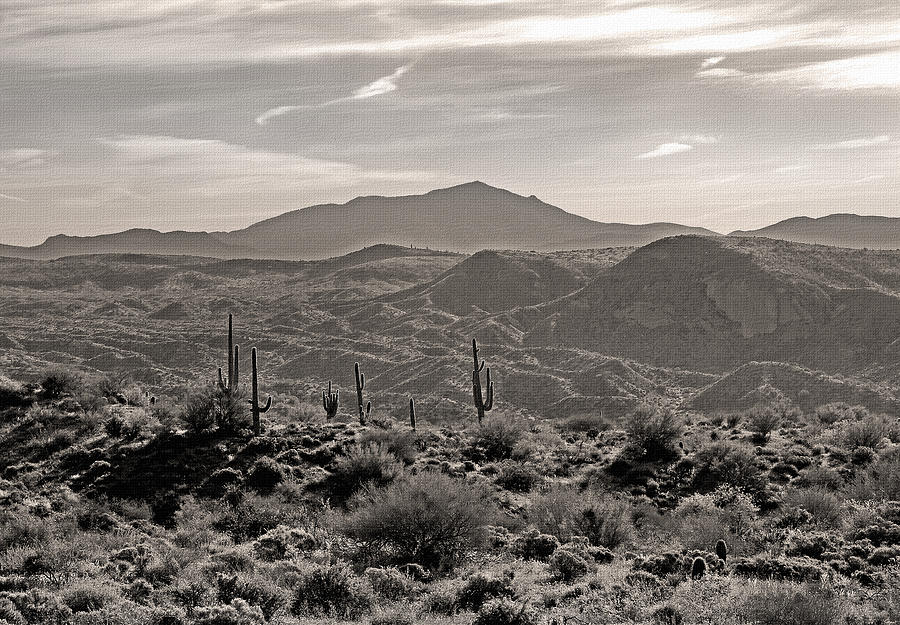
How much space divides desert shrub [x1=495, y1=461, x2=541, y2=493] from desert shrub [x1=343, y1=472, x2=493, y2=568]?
7586 mm

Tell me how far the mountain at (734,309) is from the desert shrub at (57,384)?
47391mm

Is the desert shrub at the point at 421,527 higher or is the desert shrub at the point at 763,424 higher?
the desert shrub at the point at 421,527

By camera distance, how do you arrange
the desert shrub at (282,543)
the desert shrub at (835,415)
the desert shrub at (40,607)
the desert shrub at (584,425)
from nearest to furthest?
the desert shrub at (40,607), the desert shrub at (282,543), the desert shrub at (835,415), the desert shrub at (584,425)

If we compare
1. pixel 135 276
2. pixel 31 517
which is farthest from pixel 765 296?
pixel 135 276

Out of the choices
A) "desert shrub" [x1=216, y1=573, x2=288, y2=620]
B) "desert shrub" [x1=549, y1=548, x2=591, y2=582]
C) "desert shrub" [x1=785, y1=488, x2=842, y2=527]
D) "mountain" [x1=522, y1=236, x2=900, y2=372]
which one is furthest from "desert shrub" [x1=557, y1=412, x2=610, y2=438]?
"mountain" [x1=522, y1=236, x2=900, y2=372]

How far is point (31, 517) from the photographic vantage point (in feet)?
63.8

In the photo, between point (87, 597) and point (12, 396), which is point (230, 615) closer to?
point (87, 597)

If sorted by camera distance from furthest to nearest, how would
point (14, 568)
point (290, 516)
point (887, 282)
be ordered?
point (887, 282) < point (290, 516) < point (14, 568)

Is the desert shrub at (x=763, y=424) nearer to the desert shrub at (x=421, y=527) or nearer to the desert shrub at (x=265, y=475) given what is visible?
the desert shrub at (x=265, y=475)

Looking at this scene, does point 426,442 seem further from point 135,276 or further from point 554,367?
point 135,276

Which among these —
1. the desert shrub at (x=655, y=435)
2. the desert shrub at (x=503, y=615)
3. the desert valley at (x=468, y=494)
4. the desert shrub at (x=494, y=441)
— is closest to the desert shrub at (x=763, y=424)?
the desert valley at (x=468, y=494)

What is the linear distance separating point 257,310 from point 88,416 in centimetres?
7806

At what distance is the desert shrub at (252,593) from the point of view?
1270 centimetres

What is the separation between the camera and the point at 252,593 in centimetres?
1289
